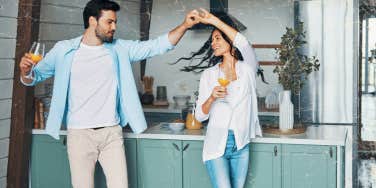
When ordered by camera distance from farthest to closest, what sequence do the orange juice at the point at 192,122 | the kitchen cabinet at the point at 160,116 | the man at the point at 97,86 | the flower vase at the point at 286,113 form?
the kitchen cabinet at the point at 160,116 < the orange juice at the point at 192,122 < the flower vase at the point at 286,113 < the man at the point at 97,86

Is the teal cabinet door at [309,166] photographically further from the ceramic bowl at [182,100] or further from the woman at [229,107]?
the ceramic bowl at [182,100]

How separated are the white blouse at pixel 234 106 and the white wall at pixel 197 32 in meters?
1.63

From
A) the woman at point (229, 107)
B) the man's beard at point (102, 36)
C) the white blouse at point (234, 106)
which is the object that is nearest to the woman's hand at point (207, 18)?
the woman at point (229, 107)

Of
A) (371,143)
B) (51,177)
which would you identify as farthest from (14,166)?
(371,143)

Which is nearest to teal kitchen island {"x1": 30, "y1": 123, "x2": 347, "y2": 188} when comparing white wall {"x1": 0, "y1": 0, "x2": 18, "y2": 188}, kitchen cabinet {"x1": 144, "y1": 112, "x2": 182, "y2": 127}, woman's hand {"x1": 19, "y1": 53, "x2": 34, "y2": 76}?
white wall {"x1": 0, "y1": 0, "x2": 18, "y2": 188}

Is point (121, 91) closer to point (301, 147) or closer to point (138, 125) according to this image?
point (138, 125)

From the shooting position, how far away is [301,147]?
270 cm

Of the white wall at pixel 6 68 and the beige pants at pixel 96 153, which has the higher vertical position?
the white wall at pixel 6 68

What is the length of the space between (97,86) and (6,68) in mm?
589

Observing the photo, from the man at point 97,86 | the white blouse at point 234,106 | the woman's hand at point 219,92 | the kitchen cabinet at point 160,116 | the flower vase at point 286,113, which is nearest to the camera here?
the woman's hand at point 219,92

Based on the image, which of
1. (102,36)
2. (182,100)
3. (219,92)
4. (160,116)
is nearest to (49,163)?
(102,36)

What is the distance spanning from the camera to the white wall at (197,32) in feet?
14.1

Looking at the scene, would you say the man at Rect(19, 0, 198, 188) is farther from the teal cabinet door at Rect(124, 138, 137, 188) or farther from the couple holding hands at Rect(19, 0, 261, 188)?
the teal cabinet door at Rect(124, 138, 137, 188)

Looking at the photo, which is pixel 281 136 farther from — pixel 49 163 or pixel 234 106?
pixel 49 163
